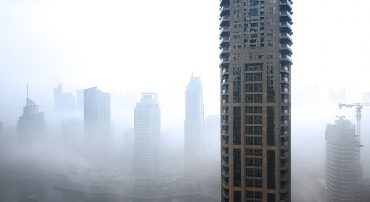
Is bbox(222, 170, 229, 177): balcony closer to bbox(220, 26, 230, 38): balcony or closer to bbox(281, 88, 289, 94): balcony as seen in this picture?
bbox(281, 88, 289, 94): balcony

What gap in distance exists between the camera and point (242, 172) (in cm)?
5638

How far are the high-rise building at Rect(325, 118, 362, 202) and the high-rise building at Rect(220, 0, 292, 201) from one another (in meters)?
72.6

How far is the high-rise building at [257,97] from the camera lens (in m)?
54.9

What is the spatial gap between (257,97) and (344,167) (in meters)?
80.0

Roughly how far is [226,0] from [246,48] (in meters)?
9.07

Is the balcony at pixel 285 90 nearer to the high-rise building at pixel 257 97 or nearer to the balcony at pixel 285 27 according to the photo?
the high-rise building at pixel 257 97

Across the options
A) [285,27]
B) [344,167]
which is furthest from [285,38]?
[344,167]

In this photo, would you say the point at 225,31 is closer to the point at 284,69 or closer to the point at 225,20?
the point at 225,20

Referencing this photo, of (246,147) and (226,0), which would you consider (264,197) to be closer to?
(246,147)

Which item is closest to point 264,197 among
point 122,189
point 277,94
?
point 277,94

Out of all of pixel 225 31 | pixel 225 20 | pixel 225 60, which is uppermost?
pixel 225 20

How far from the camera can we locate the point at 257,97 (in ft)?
183

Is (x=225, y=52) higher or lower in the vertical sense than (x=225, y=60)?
higher

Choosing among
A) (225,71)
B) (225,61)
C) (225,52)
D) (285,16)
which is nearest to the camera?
(285,16)
